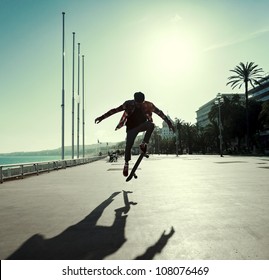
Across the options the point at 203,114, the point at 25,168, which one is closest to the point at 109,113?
the point at 25,168

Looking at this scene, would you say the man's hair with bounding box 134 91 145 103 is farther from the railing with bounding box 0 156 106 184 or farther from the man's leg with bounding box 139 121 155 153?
the railing with bounding box 0 156 106 184

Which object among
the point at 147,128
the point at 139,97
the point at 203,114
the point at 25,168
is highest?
the point at 203,114

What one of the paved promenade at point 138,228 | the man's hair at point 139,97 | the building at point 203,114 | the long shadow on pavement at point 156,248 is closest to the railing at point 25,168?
the paved promenade at point 138,228

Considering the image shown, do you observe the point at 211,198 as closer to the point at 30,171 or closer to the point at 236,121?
the point at 30,171

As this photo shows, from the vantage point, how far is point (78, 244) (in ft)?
13.6

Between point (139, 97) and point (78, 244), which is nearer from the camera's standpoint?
point (78, 244)

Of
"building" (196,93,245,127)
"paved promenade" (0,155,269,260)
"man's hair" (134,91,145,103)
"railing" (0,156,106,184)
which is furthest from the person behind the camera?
"building" (196,93,245,127)

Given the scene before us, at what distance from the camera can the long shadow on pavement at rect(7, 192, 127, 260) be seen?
3.68 meters

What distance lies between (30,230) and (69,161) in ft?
86.1

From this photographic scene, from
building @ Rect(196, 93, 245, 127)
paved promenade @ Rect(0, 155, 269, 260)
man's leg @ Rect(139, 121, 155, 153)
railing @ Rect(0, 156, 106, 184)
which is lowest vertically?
paved promenade @ Rect(0, 155, 269, 260)

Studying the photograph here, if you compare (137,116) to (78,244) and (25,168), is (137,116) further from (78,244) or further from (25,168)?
(25,168)

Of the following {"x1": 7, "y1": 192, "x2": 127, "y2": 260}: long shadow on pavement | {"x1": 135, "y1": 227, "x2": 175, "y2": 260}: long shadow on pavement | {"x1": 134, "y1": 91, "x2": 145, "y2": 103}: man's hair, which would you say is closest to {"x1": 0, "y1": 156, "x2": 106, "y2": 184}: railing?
{"x1": 134, "y1": 91, "x2": 145, "y2": 103}: man's hair
